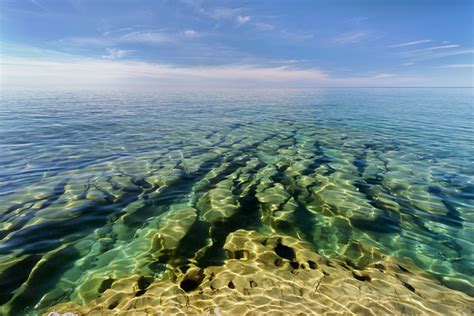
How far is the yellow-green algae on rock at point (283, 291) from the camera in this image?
4602 millimetres

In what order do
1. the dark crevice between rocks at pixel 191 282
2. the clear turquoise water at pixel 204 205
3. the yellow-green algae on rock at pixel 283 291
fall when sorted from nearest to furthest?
the yellow-green algae on rock at pixel 283 291, the dark crevice between rocks at pixel 191 282, the clear turquoise water at pixel 204 205

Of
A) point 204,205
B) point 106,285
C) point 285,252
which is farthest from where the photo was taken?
point 204,205

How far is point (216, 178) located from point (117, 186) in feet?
12.7

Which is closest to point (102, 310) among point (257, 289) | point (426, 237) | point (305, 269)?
point (257, 289)

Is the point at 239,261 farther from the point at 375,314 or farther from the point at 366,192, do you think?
the point at 366,192

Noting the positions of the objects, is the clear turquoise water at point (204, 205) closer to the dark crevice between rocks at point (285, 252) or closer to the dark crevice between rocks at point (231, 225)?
the dark crevice between rocks at point (231, 225)

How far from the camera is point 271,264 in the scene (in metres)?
5.86

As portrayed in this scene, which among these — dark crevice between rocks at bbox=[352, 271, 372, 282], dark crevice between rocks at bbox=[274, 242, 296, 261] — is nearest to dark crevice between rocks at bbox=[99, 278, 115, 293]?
dark crevice between rocks at bbox=[274, 242, 296, 261]

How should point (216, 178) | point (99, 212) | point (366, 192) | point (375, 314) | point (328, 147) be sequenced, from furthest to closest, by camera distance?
point (328, 147)
point (216, 178)
point (366, 192)
point (99, 212)
point (375, 314)

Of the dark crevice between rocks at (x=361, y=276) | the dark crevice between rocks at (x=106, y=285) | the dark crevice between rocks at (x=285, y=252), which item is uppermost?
the dark crevice between rocks at (x=285, y=252)

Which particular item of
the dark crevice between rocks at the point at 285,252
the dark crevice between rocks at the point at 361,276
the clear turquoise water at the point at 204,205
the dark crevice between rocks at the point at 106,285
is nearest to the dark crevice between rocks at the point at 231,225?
the clear turquoise water at the point at 204,205

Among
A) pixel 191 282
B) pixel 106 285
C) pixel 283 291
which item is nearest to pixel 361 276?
pixel 283 291

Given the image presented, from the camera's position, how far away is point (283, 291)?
16.4ft

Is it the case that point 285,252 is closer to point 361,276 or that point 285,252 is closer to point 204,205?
point 361,276
